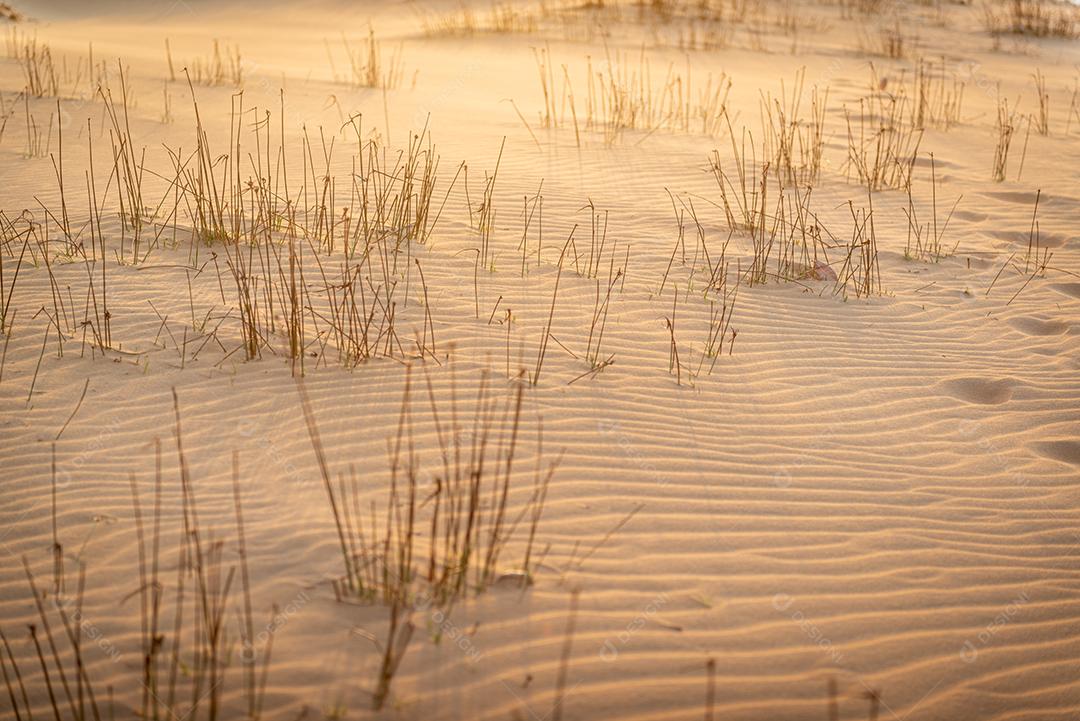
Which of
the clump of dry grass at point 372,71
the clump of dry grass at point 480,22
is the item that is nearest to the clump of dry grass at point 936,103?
the clump of dry grass at point 372,71

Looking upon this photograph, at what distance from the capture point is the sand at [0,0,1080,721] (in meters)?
2.78

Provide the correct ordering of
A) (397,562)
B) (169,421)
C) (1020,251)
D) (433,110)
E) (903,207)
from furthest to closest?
(433,110)
(903,207)
(1020,251)
(169,421)
(397,562)

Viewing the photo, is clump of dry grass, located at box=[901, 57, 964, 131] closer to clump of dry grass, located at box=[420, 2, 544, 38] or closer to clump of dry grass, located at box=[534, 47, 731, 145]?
clump of dry grass, located at box=[534, 47, 731, 145]

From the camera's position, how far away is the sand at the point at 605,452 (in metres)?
2.78

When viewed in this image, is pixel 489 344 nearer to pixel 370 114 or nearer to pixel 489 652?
pixel 489 652

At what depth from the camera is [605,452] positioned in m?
3.95

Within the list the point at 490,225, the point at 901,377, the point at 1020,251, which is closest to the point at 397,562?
the point at 901,377

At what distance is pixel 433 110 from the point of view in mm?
9945

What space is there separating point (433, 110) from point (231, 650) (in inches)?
320

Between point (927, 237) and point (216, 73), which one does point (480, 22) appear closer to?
point (216, 73)

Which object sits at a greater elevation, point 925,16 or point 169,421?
point 925,16

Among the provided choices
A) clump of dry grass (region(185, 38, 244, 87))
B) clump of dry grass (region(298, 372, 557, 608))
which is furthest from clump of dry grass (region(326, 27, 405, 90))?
clump of dry grass (region(298, 372, 557, 608))

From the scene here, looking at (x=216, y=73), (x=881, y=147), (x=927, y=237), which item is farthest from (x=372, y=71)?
(x=927, y=237)

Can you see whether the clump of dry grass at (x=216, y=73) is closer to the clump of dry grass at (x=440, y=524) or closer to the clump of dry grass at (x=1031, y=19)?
the clump of dry grass at (x=440, y=524)
